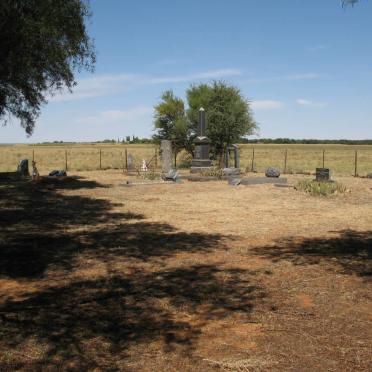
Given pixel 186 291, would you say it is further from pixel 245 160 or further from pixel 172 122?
pixel 245 160

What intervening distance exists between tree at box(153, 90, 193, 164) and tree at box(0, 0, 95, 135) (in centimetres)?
1842

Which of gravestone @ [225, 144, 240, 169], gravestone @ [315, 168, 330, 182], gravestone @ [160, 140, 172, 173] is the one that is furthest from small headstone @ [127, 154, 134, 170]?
gravestone @ [315, 168, 330, 182]

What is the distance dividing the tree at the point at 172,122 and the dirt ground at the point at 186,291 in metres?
24.5

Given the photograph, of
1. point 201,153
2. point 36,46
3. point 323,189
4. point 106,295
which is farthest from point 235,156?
point 106,295

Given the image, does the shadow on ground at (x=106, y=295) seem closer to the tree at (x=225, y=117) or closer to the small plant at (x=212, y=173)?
the small plant at (x=212, y=173)

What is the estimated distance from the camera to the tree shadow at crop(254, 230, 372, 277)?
7.93 meters

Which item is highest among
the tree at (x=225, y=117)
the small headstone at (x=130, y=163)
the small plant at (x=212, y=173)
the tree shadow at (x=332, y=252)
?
the tree at (x=225, y=117)

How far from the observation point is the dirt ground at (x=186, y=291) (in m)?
4.53

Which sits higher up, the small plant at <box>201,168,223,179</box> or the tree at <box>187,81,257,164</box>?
the tree at <box>187,81,257,164</box>

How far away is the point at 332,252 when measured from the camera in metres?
8.91

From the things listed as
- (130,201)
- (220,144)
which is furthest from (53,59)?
(220,144)

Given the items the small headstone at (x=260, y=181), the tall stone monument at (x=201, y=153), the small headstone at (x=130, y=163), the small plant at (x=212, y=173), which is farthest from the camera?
the small headstone at (x=130, y=163)

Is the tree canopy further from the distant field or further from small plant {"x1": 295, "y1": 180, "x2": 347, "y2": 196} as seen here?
small plant {"x1": 295, "y1": 180, "x2": 347, "y2": 196}

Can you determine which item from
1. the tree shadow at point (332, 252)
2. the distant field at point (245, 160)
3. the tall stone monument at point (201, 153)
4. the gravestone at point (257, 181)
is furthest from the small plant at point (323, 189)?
the distant field at point (245, 160)
